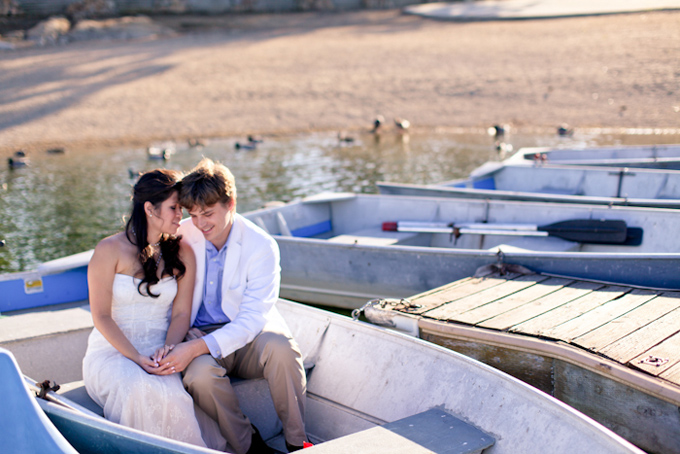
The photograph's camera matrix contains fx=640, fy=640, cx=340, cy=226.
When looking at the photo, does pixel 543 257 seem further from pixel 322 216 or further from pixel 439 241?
pixel 322 216

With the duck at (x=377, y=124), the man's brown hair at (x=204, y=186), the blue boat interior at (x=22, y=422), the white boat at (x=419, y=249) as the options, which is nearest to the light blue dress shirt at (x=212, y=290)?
the man's brown hair at (x=204, y=186)

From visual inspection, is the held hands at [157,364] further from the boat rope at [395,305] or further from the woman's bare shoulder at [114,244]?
the boat rope at [395,305]

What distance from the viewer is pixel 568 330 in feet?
13.7

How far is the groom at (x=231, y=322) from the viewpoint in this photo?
3.28 metres

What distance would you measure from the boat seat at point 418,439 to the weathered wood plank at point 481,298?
140 centimetres

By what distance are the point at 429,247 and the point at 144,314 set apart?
3.96 metres

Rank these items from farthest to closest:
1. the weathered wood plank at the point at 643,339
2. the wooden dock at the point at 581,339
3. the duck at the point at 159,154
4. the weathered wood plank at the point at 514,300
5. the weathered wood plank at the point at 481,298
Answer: the duck at the point at 159,154, the weathered wood plank at the point at 481,298, the weathered wood plank at the point at 514,300, the weathered wood plank at the point at 643,339, the wooden dock at the point at 581,339

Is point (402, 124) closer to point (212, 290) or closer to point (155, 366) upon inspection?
point (212, 290)

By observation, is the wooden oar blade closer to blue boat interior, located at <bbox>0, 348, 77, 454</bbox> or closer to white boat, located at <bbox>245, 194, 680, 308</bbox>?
white boat, located at <bbox>245, 194, 680, 308</bbox>

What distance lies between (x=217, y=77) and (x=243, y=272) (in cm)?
1875

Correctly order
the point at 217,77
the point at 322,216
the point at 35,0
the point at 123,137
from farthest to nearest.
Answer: the point at 35,0 → the point at 217,77 → the point at 123,137 → the point at 322,216

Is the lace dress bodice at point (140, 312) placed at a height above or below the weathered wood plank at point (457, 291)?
above

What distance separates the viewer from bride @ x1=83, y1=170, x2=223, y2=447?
10.3 feet

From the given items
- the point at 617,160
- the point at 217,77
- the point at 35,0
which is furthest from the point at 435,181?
the point at 35,0
